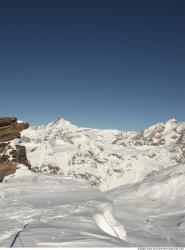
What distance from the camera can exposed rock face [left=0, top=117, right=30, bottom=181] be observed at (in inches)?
1287

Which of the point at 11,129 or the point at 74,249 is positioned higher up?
the point at 11,129

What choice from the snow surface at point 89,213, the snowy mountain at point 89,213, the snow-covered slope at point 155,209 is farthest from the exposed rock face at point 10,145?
the snow-covered slope at point 155,209

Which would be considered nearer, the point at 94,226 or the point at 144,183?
the point at 94,226

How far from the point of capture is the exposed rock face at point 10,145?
32.7 m

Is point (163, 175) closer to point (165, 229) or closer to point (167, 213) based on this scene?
point (167, 213)

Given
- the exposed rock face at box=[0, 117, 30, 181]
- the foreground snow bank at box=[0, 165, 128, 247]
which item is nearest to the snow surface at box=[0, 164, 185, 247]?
the foreground snow bank at box=[0, 165, 128, 247]

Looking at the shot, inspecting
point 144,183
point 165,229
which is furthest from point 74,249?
point 144,183

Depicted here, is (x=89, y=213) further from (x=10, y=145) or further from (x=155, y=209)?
(x=10, y=145)

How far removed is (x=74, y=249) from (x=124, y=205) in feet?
50.8

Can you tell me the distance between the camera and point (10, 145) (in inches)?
1345

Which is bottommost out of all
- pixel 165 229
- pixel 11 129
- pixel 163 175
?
pixel 165 229

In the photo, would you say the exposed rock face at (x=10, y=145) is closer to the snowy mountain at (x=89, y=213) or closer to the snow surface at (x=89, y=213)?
the snowy mountain at (x=89, y=213)

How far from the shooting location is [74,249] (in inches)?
398

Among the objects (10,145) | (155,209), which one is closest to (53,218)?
(155,209)
